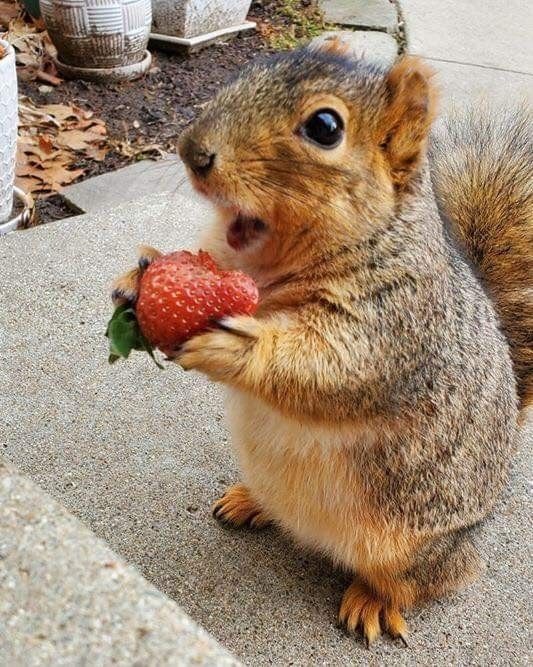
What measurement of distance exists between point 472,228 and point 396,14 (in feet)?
14.8

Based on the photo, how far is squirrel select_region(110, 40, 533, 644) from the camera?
1.47 m

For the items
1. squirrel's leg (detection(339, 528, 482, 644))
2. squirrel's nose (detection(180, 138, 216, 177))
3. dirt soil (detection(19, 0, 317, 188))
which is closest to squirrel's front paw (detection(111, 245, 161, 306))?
squirrel's nose (detection(180, 138, 216, 177))

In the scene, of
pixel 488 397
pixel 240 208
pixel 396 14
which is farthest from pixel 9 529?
pixel 396 14

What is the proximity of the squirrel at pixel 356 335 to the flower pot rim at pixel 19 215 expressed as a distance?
1796 mm

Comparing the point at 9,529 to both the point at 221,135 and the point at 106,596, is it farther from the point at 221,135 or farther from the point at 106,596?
the point at 221,135

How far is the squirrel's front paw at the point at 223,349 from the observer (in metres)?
1.49

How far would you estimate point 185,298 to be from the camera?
1.46 meters

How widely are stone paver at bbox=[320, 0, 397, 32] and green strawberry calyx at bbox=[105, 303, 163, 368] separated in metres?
4.88

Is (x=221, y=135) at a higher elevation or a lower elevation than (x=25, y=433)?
higher

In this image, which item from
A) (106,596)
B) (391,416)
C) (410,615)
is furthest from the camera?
(410,615)

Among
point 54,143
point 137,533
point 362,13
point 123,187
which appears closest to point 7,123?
point 123,187

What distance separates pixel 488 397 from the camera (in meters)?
1.85

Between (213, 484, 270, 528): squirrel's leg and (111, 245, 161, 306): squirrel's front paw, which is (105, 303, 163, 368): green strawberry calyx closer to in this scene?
(111, 245, 161, 306): squirrel's front paw

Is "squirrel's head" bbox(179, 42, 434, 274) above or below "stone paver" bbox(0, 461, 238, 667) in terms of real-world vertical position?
above
